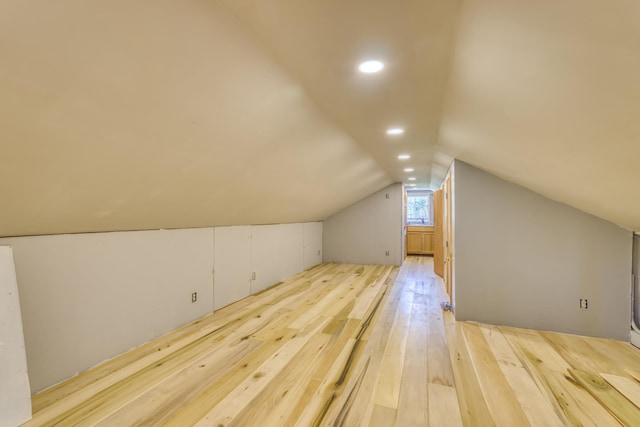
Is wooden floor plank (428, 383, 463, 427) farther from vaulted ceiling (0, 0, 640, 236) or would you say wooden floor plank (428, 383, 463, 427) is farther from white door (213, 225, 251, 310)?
white door (213, 225, 251, 310)

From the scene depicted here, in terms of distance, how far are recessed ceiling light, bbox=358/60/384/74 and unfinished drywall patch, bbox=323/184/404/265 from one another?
17.5 feet

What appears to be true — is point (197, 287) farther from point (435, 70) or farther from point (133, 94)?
point (435, 70)

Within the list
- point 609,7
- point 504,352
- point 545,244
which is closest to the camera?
point 609,7

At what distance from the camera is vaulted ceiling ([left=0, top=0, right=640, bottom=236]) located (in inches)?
39.1

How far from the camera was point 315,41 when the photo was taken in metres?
1.39

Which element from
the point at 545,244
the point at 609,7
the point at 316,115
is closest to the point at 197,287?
the point at 316,115

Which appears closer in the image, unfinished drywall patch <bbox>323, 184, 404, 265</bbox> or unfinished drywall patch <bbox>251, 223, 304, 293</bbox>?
unfinished drywall patch <bbox>251, 223, 304, 293</bbox>

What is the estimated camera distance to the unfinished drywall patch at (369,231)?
674 cm

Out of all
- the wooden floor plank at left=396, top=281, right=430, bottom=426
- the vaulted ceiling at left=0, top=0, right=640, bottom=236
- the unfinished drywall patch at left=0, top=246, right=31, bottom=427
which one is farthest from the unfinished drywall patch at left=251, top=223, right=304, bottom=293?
the unfinished drywall patch at left=0, top=246, right=31, bottom=427

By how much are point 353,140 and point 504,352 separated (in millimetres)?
2512

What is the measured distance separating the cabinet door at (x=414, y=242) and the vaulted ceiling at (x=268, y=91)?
5.95 m

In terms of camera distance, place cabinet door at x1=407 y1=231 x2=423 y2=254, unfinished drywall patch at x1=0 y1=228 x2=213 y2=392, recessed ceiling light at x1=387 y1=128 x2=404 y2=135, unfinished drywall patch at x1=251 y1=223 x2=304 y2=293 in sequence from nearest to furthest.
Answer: unfinished drywall patch at x1=0 y1=228 x2=213 y2=392 < recessed ceiling light at x1=387 y1=128 x2=404 y2=135 < unfinished drywall patch at x1=251 y1=223 x2=304 y2=293 < cabinet door at x1=407 y1=231 x2=423 y2=254

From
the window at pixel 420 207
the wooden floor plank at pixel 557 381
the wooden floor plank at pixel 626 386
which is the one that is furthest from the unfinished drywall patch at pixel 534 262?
the window at pixel 420 207

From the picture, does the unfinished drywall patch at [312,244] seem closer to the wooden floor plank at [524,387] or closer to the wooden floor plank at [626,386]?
the wooden floor plank at [524,387]
